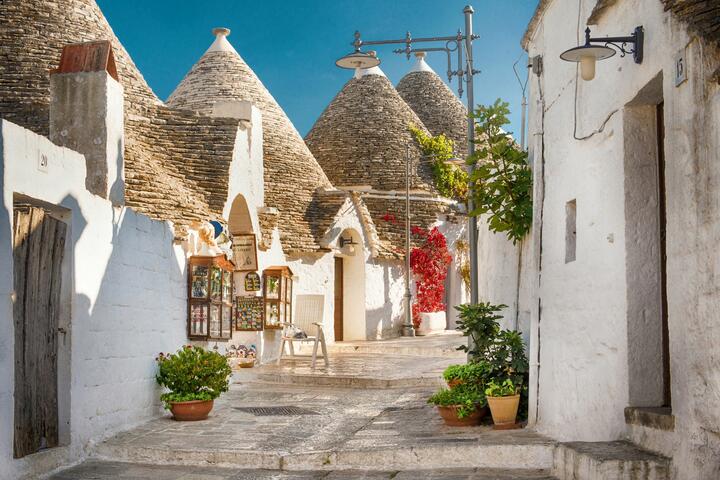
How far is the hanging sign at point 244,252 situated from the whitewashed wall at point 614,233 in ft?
27.0

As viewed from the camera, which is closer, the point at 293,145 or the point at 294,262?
the point at 294,262

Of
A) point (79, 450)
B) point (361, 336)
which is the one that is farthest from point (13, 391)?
point (361, 336)

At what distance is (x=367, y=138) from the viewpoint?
99.0 feet

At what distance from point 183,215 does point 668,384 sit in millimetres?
8678

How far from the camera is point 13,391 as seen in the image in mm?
6750

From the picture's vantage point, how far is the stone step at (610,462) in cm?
555

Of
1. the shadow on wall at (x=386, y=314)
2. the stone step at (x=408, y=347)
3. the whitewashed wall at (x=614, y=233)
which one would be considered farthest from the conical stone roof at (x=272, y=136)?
the whitewashed wall at (x=614, y=233)

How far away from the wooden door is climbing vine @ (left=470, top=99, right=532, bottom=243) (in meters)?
15.8

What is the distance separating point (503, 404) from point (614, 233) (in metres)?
2.35

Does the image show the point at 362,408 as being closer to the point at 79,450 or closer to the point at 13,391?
the point at 79,450

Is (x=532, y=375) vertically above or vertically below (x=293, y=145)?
below

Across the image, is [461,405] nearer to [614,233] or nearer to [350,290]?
[614,233]

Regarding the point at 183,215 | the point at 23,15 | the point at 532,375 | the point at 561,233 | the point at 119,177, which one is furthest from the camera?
the point at 23,15

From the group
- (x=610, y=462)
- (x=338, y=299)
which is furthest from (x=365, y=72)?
(x=610, y=462)
